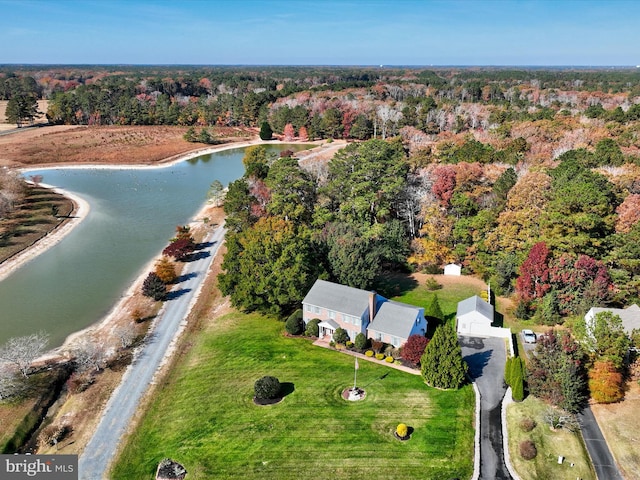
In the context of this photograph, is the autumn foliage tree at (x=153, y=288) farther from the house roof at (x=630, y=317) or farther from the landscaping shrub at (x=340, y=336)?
the house roof at (x=630, y=317)

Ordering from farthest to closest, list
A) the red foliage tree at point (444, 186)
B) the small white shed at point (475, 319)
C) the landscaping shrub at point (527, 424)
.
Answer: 1. the red foliage tree at point (444, 186)
2. the small white shed at point (475, 319)
3. the landscaping shrub at point (527, 424)

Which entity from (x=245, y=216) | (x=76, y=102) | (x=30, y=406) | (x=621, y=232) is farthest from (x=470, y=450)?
(x=76, y=102)

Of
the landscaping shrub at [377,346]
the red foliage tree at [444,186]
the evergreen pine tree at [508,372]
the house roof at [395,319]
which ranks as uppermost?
the red foliage tree at [444,186]

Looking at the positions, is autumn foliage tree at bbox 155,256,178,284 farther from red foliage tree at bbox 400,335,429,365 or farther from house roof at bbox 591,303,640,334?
house roof at bbox 591,303,640,334

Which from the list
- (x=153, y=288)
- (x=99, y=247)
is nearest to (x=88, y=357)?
(x=153, y=288)

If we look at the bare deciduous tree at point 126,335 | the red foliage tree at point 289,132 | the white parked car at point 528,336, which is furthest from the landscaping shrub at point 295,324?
the red foliage tree at point 289,132

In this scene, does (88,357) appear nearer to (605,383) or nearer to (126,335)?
(126,335)

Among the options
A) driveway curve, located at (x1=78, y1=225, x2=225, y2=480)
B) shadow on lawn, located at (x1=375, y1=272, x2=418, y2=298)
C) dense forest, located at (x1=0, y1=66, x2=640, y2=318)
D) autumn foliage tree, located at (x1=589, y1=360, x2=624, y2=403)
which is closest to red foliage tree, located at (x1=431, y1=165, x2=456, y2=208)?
dense forest, located at (x1=0, y1=66, x2=640, y2=318)
